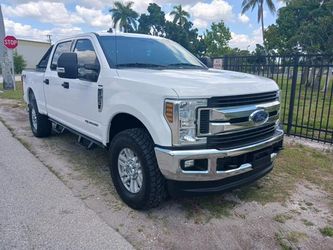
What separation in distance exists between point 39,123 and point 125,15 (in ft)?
155

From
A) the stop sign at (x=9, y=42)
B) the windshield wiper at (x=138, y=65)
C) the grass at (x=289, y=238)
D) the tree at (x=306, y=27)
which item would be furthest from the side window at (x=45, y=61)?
the tree at (x=306, y=27)

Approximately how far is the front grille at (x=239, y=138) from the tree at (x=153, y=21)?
45.6 metres

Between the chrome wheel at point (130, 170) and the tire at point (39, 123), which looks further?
the tire at point (39, 123)

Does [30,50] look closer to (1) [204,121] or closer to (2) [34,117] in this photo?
(2) [34,117]

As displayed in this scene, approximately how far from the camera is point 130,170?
3295mm

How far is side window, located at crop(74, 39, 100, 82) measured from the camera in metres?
3.75

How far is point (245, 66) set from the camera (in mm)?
7129

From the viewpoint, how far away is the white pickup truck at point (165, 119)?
271 cm

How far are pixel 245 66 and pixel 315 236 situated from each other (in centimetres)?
495

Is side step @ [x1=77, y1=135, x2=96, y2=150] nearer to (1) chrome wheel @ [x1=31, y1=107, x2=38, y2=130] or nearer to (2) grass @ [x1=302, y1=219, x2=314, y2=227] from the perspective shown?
(1) chrome wheel @ [x1=31, y1=107, x2=38, y2=130]

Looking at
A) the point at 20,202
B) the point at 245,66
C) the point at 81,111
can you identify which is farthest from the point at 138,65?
the point at 245,66

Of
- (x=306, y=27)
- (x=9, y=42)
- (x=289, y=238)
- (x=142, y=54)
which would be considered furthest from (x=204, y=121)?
(x=306, y=27)

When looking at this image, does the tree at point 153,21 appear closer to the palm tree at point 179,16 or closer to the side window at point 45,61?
the palm tree at point 179,16

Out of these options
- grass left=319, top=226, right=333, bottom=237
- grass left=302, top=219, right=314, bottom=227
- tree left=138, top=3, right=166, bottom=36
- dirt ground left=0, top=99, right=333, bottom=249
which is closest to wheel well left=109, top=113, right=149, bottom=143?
dirt ground left=0, top=99, right=333, bottom=249
